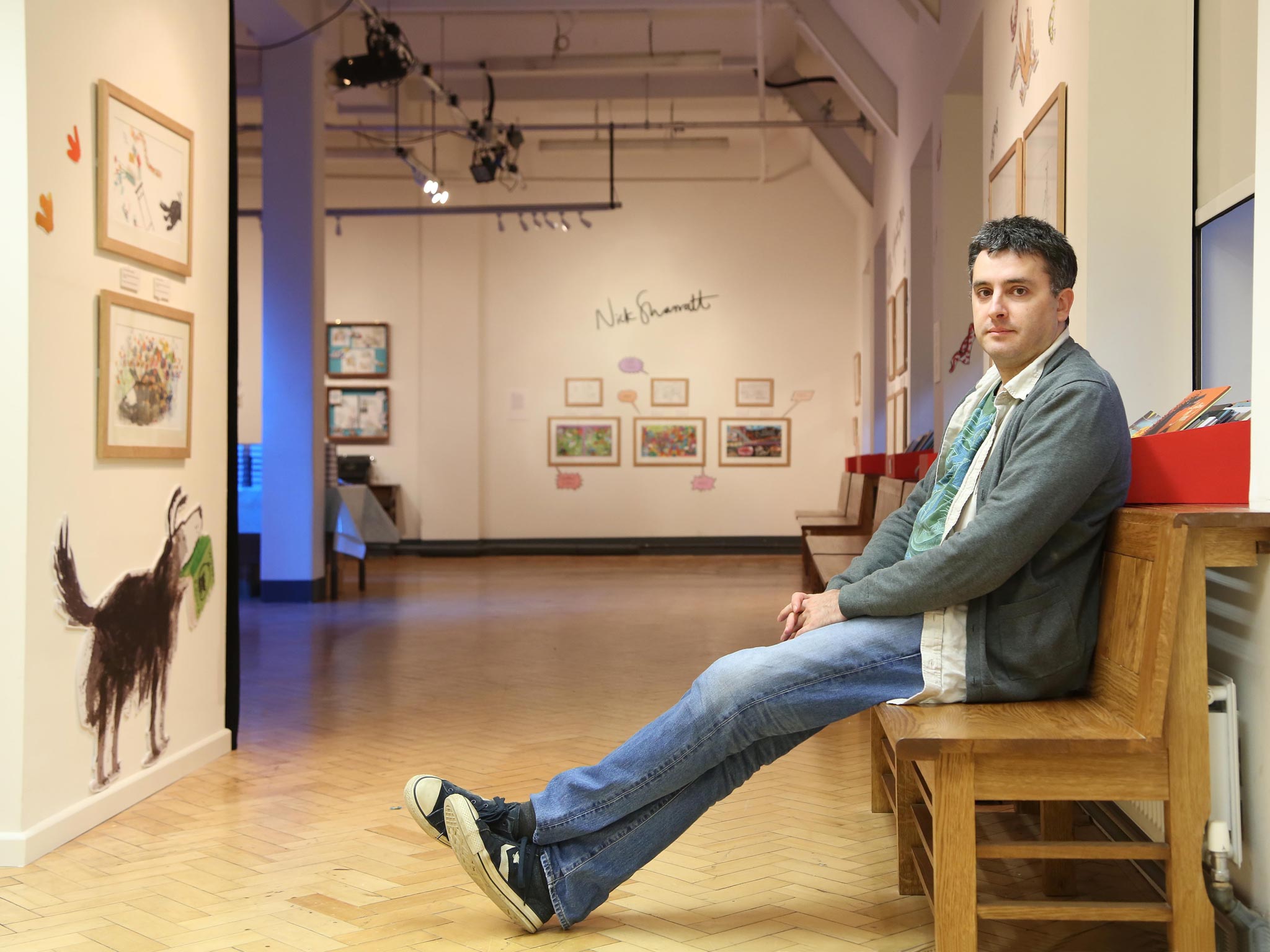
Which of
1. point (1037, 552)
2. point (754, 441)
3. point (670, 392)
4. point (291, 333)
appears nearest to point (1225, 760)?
point (1037, 552)

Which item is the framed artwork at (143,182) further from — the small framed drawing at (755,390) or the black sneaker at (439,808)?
the small framed drawing at (755,390)

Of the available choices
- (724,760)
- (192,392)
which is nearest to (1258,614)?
(724,760)

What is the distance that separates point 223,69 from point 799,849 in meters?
3.28

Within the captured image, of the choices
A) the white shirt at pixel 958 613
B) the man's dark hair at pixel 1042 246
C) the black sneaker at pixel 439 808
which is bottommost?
the black sneaker at pixel 439 808

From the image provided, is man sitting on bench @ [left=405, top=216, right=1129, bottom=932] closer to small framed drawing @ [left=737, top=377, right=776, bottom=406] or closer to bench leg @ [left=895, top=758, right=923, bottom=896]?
bench leg @ [left=895, top=758, right=923, bottom=896]

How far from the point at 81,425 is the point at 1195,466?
276cm

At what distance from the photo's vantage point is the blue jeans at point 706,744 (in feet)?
7.21

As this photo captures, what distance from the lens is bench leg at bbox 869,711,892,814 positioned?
A: 10.6 ft

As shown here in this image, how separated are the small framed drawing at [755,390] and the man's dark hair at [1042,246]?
11.6 m

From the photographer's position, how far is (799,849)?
9.78 feet

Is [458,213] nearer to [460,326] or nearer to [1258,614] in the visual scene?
[460,326]

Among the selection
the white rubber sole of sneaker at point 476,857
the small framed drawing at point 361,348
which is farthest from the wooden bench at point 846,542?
the small framed drawing at point 361,348

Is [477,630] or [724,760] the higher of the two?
[724,760]

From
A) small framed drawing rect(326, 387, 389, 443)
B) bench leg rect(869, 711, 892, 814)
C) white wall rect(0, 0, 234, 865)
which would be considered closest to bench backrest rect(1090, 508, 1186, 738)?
bench leg rect(869, 711, 892, 814)
